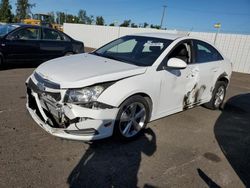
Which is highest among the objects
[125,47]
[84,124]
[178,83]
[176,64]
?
[125,47]

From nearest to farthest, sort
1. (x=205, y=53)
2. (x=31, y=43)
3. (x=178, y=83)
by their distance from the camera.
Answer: (x=178, y=83)
(x=205, y=53)
(x=31, y=43)

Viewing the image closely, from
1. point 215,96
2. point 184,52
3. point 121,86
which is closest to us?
point 121,86

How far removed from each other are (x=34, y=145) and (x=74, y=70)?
47.1 inches

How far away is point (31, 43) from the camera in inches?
285

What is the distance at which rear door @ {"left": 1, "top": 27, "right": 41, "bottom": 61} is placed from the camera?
22.2 ft

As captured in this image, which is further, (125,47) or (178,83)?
(125,47)

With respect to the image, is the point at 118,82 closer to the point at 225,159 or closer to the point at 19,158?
the point at 19,158

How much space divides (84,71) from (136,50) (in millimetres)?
1463

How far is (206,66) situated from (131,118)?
6.93 ft

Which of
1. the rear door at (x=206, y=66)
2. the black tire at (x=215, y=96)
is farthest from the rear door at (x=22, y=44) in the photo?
the black tire at (x=215, y=96)

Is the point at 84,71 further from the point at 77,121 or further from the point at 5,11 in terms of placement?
the point at 5,11

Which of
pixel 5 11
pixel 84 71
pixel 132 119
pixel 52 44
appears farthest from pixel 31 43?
pixel 5 11

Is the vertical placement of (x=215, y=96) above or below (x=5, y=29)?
below

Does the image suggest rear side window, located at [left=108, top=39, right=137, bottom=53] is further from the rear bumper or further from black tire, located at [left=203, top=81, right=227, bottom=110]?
black tire, located at [left=203, top=81, right=227, bottom=110]
